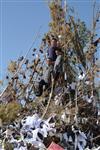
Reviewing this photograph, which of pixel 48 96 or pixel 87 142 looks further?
pixel 48 96

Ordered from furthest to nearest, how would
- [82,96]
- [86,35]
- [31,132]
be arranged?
[86,35], [82,96], [31,132]

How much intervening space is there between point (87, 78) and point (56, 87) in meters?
0.40

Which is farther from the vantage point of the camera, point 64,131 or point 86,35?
point 86,35

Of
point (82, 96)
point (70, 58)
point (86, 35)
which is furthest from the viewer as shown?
point (86, 35)

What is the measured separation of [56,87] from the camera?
20.0 ft

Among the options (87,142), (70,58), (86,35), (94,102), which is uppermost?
(86,35)

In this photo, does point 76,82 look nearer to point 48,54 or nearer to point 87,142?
point 48,54

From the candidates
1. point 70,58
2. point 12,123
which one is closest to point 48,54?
point 70,58

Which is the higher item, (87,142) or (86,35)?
(86,35)

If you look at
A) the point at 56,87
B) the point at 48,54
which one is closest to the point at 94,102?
the point at 56,87

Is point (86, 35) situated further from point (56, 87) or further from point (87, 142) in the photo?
point (87, 142)

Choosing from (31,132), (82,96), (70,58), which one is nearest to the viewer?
(31,132)

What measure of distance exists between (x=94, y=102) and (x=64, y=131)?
88 cm

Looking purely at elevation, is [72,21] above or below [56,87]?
above
